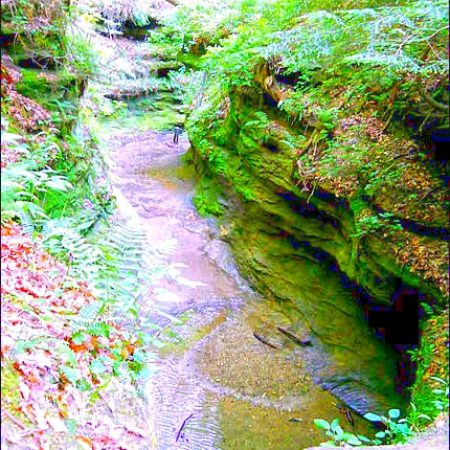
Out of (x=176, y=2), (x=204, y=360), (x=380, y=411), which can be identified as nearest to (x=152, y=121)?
(x=176, y=2)

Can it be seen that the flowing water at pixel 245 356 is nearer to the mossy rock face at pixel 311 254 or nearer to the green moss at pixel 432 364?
the mossy rock face at pixel 311 254

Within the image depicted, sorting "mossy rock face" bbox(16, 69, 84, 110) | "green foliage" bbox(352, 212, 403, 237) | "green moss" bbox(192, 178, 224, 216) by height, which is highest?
"mossy rock face" bbox(16, 69, 84, 110)

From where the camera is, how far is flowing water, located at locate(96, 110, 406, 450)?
19.8 ft

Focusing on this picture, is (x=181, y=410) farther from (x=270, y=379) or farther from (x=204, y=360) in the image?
(x=270, y=379)

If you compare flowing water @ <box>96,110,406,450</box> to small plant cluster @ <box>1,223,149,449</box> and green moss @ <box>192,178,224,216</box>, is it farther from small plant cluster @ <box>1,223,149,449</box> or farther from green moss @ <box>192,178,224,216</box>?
small plant cluster @ <box>1,223,149,449</box>

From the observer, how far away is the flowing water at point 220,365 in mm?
6039

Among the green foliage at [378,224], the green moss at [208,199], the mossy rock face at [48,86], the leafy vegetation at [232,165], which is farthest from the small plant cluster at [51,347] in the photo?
the green moss at [208,199]

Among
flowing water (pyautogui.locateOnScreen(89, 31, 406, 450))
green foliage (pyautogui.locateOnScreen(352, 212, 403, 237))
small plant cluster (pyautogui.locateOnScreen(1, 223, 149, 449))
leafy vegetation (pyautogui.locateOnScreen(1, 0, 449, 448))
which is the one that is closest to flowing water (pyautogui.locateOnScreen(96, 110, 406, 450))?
flowing water (pyautogui.locateOnScreen(89, 31, 406, 450))

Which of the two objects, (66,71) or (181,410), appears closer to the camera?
(181,410)

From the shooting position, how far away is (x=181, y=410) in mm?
6426

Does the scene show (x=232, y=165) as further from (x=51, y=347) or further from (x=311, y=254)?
(x=51, y=347)

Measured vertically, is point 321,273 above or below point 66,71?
below

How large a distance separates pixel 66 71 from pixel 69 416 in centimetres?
558

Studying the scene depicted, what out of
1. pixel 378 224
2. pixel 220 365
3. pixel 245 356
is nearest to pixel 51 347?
pixel 220 365
